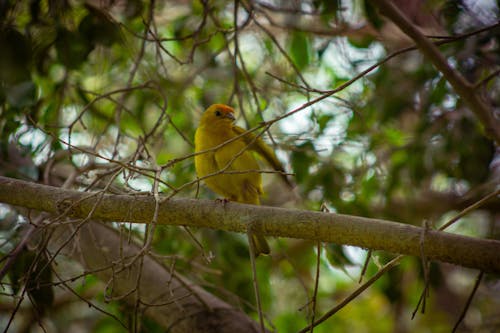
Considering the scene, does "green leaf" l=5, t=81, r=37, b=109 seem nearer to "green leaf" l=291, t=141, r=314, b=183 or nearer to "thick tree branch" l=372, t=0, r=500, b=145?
"thick tree branch" l=372, t=0, r=500, b=145

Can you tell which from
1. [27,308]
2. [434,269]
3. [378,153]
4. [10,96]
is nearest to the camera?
[10,96]

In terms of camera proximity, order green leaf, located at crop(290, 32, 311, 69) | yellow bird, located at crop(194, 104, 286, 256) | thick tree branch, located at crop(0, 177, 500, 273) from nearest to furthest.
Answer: thick tree branch, located at crop(0, 177, 500, 273), yellow bird, located at crop(194, 104, 286, 256), green leaf, located at crop(290, 32, 311, 69)

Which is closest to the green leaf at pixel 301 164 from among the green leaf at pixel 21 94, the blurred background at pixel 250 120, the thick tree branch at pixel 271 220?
the blurred background at pixel 250 120

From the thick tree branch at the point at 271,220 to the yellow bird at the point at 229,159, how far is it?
103cm

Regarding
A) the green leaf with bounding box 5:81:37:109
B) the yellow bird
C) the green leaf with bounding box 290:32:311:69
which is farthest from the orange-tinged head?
the green leaf with bounding box 5:81:37:109

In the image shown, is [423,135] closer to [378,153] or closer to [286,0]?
[378,153]

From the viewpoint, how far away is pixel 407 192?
5.26 metres

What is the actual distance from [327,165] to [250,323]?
1534 millimetres

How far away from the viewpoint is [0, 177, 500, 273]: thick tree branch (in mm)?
2160

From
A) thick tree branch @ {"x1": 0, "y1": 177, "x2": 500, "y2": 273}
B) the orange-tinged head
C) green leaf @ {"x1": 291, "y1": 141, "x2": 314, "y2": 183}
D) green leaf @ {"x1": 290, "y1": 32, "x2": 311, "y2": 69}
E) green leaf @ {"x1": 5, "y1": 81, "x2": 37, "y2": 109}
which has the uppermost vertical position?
green leaf @ {"x1": 290, "y1": 32, "x2": 311, "y2": 69}

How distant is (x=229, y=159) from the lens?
12.4 feet

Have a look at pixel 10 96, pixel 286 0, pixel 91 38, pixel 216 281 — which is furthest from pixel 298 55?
pixel 10 96

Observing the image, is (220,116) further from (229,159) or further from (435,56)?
(435,56)

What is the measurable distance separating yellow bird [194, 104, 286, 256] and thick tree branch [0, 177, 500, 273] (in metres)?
1.03
